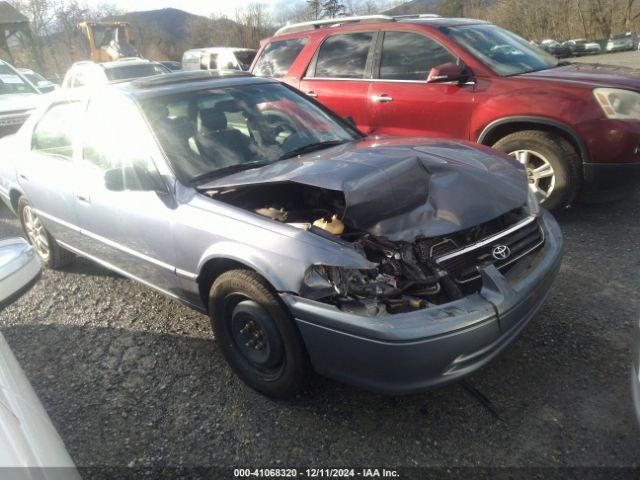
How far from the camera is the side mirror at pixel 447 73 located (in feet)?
15.1

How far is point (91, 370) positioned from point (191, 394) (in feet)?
2.51

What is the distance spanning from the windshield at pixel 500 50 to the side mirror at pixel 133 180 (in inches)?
137

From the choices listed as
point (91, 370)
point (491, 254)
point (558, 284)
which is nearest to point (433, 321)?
point (491, 254)

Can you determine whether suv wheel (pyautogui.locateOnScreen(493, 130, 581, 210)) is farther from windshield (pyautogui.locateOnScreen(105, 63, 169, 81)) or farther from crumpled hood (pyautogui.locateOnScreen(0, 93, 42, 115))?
windshield (pyautogui.locateOnScreen(105, 63, 169, 81))

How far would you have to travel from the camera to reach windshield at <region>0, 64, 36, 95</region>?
9656 millimetres

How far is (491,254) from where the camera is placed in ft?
8.18

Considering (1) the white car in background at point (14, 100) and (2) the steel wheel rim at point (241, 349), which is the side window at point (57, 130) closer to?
(2) the steel wheel rim at point (241, 349)

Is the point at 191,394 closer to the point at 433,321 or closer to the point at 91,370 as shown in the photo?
the point at 91,370

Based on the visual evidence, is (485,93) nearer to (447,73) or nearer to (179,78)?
(447,73)

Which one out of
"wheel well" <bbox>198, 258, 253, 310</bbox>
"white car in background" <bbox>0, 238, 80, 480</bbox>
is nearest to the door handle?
"wheel well" <bbox>198, 258, 253, 310</bbox>

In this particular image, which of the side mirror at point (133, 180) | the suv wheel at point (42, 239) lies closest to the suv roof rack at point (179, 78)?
the side mirror at point (133, 180)

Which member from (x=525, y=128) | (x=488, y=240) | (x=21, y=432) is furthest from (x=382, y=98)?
(x=21, y=432)

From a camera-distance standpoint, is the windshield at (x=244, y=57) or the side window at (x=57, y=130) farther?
the windshield at (x=244, y=57)

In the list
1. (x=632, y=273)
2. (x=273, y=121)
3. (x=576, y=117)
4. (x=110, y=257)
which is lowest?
(x=632, y=273)
